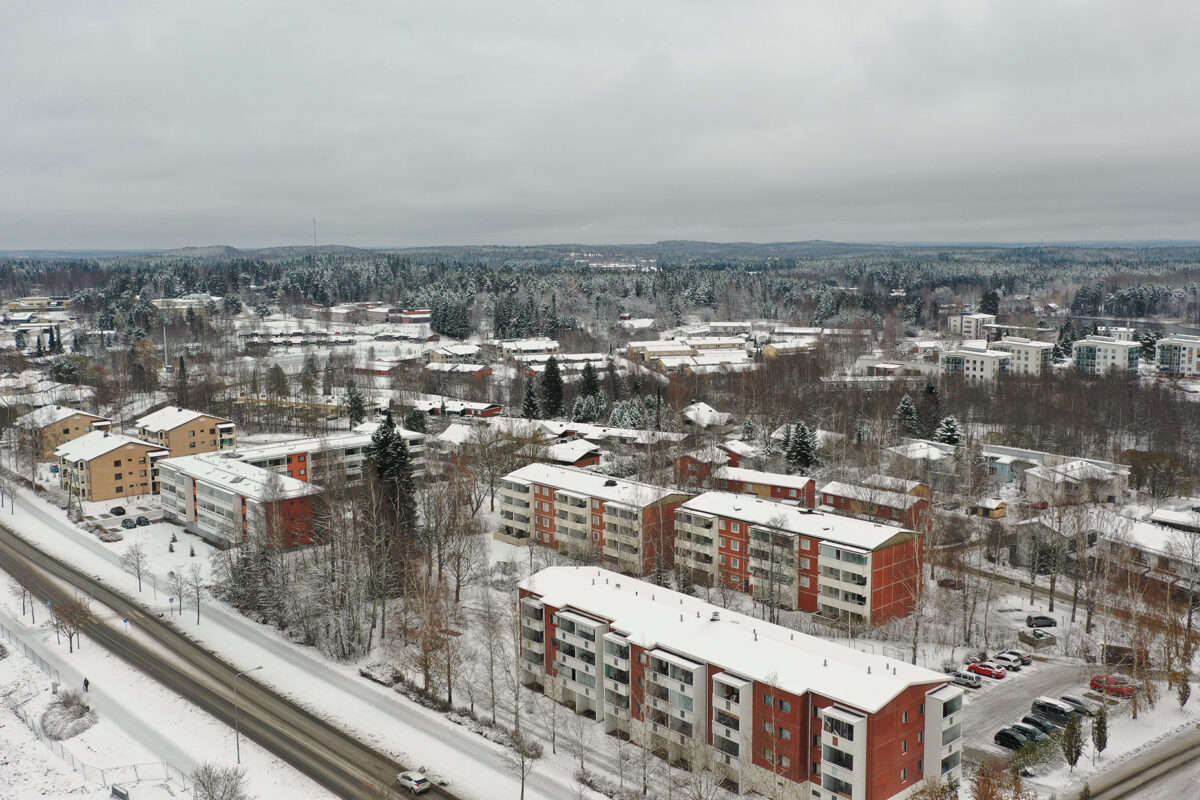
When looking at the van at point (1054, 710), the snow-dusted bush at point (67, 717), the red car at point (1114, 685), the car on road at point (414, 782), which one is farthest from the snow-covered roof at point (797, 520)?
the snow-dusted bush at point (67, 717)

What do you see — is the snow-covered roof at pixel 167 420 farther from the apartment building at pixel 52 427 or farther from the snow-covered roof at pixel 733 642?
the snow-covered roof at pixel 733 642

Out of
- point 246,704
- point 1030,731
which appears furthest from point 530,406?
point 1030,731

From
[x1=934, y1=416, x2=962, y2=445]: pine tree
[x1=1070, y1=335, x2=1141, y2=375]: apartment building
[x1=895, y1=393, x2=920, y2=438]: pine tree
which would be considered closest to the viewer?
[x1=934, y1=416, x2=962, y2=445]: pine tree

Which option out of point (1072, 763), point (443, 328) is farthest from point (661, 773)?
point (443, 328)

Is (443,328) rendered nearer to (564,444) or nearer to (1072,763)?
(564,444)

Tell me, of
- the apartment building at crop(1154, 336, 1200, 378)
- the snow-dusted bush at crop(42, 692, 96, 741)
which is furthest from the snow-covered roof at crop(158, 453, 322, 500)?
the apartment building at crop(1154, 336, 1200, 378)

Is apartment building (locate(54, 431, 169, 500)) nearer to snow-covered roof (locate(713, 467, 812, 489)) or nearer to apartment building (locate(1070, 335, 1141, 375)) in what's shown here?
snow-covered roof (locate(713, 467, 812, 489))

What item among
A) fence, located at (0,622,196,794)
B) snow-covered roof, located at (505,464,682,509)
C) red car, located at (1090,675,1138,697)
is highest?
snow-covered roof, located at (505,464,682,509)
